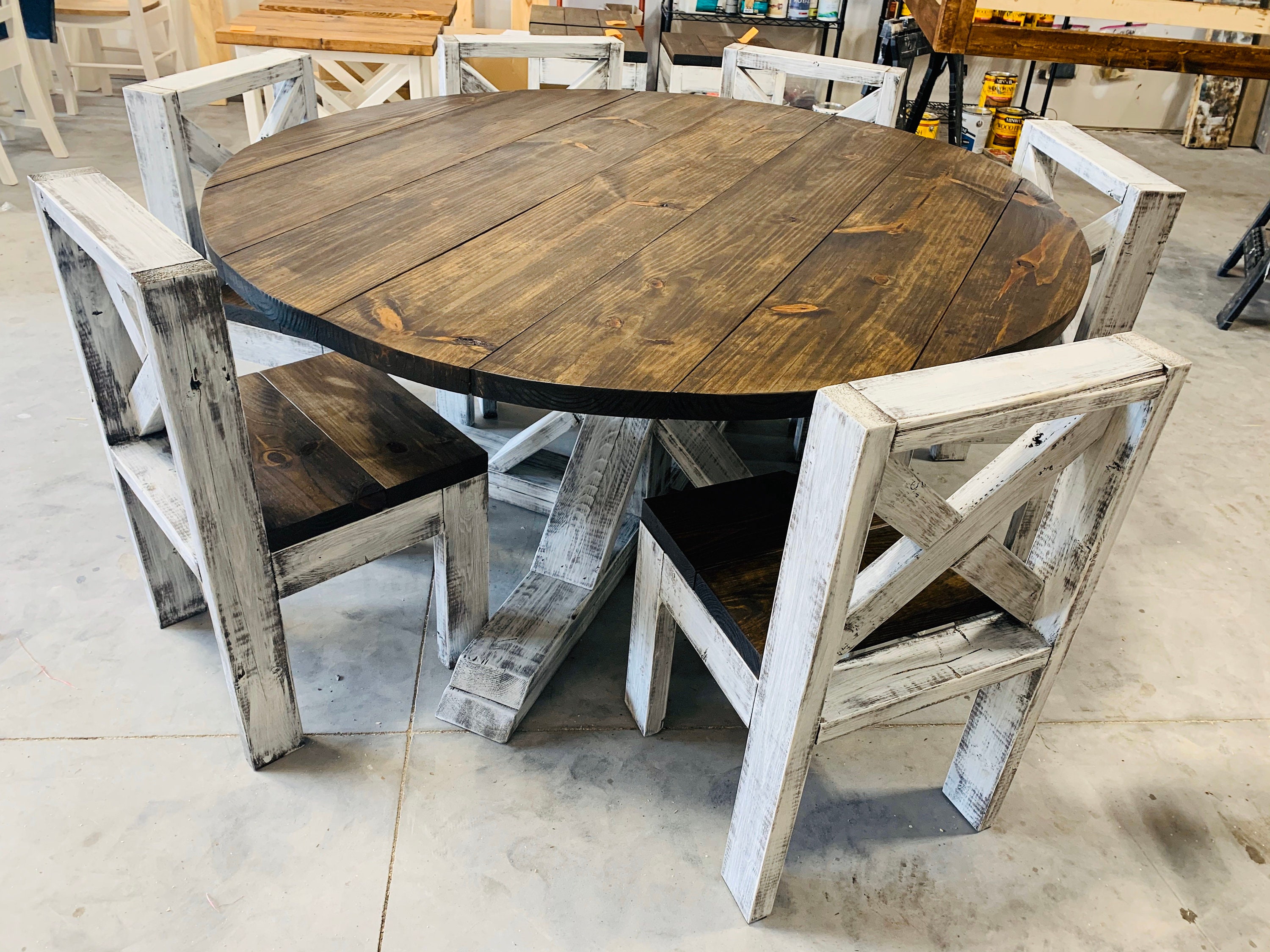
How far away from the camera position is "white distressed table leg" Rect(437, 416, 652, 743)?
1.56 m

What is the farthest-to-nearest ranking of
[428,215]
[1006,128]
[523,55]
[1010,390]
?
[1006,128], [523,55], [428,215], [1010,390]

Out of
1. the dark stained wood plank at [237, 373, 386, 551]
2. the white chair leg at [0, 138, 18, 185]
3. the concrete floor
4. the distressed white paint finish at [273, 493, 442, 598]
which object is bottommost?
the concrete floor

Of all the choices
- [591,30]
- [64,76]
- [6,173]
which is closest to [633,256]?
[591,30]

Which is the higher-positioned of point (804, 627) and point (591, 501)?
point (804, 627)

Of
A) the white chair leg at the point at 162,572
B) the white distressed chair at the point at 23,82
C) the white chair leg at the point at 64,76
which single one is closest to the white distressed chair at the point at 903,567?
the white chair leg at the point at 162,572

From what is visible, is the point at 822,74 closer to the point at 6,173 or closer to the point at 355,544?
the point at 355,544

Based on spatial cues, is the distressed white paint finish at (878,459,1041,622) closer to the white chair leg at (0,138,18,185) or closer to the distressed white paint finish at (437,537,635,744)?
the distressed white paint finish at (437,537,635,744)

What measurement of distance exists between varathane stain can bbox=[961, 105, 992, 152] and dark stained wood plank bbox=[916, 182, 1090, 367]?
3575mm

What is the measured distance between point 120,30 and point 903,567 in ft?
19.5

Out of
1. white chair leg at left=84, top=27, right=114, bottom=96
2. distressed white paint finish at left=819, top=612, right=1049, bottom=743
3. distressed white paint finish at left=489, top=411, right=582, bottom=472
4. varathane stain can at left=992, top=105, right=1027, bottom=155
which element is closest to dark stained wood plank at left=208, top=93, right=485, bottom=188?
distressed white paint finish at left=489, top=411, right=582, bottom=472

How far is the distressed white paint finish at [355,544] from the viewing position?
133 cm

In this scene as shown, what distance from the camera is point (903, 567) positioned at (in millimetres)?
1011

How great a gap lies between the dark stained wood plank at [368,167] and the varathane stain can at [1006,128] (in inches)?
134

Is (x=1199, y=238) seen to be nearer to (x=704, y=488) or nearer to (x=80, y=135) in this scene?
(x=704, y=488)
